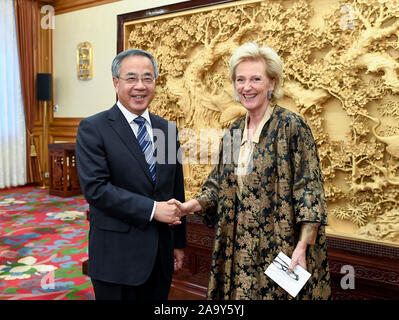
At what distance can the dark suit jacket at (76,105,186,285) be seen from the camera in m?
1.59

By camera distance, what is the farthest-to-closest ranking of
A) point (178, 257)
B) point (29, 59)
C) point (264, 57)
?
point (29, 59) → point (178, 257) → point (264, 57)

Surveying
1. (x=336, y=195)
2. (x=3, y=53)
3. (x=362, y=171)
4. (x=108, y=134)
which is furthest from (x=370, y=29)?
(x=3, y=53)

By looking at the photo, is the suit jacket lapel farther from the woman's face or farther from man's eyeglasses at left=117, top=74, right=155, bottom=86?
the woman's face

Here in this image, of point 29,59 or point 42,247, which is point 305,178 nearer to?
point 42,247

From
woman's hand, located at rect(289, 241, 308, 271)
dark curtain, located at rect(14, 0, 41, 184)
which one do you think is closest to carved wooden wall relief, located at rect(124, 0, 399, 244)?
woman's hand, located at rect(289, 241, 308, 271)

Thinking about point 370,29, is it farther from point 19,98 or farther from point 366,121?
point 19,98

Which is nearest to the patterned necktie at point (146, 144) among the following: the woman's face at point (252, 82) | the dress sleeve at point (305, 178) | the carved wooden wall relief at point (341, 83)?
the woman's face at point (252, 82)

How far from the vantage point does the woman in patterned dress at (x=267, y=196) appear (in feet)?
5.25

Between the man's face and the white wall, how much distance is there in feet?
14.4

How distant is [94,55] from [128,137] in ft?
18.0

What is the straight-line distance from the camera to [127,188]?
166cm

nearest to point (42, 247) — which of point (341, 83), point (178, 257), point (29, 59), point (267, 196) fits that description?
point (178, 257)

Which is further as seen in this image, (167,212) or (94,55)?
(94,55)

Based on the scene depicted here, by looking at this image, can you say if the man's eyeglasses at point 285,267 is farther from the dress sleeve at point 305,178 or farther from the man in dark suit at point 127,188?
the man in dark suit at point 127,188
